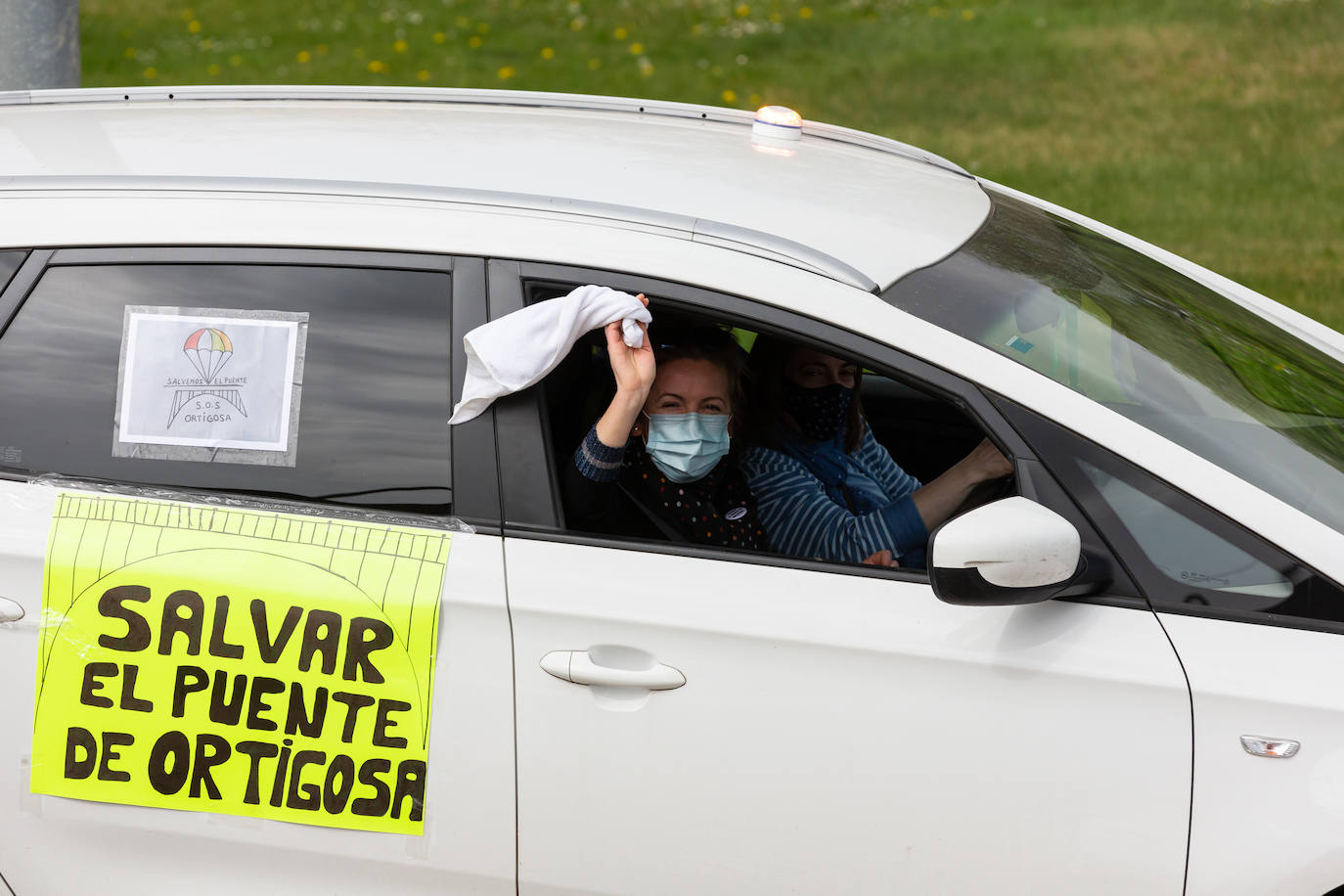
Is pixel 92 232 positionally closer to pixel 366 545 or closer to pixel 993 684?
pixel 366 545

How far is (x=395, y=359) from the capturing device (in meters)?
2.43

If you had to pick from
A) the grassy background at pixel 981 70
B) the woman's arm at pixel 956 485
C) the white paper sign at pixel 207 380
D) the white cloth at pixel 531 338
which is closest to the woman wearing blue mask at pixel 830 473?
the woman's arm at pixel 956 485

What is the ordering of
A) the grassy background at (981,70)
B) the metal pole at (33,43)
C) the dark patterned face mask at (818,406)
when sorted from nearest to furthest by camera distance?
the dark patterned face mask at (818,406) → the metal pole at (33,43) → the grassy background at (981,70)

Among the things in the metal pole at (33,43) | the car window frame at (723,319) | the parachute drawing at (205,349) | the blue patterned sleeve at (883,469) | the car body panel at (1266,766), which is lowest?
the car body panel at (1266,766)

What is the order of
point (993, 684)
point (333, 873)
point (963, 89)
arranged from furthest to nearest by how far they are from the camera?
point (963, 89) → point (333, 873) → point (993, 684)

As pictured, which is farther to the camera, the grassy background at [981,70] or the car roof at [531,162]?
the grassy background at [981,70]

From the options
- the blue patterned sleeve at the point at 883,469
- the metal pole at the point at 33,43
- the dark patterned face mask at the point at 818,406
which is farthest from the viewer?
the metal pole at the point at 33,43

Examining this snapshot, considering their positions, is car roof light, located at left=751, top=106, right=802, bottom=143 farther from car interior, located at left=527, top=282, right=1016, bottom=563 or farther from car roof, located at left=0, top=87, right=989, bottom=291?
car interior, located at left=527, top=282, right=1016, bottom=563

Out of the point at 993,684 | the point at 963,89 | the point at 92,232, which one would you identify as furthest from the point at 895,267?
the point at 963,89

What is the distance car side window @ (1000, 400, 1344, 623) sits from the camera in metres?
2.23

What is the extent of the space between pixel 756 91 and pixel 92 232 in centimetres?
1046

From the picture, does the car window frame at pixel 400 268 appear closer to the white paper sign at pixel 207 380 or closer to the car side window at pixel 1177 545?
the white paper sign at pixel 207 380

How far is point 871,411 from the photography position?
A: 12.4 ft

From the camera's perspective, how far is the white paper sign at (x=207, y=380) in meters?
2.43
